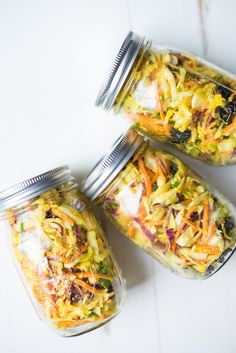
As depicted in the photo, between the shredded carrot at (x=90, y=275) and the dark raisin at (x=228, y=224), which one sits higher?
the dark raisin at (x=228, y=224)

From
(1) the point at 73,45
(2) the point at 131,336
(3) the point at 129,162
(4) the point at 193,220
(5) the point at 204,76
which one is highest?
(1) the point at 73,45

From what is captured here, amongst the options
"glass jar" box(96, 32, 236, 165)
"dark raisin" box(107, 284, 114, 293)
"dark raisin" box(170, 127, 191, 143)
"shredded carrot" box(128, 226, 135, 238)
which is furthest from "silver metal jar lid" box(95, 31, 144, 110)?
"dark raisin" box(107, 284, 114, 293)

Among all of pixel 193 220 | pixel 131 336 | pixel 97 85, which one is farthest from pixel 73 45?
pixel 131 336

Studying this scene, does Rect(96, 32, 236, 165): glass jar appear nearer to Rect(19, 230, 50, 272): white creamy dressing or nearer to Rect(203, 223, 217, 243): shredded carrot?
Rect(203, 223, 217, 243): shredded carrot

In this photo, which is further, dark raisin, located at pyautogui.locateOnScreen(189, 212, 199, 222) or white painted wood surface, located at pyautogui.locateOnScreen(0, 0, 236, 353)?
white painted wood surface, located at pyautogui.locateOnScreen(0, 0, 236, 353)

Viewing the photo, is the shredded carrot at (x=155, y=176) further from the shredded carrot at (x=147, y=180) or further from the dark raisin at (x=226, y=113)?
the dark raisin at (x=226, y=113)

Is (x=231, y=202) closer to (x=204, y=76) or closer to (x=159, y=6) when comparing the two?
(x=204, y=76)

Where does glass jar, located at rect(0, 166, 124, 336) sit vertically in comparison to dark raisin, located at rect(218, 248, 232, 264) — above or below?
above

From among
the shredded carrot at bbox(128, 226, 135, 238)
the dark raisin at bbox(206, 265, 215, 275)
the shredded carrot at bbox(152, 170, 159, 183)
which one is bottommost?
the dark raisin at bbox(206, 265, 215, 275)

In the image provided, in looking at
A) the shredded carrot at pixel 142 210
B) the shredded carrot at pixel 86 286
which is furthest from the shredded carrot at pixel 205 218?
the shredded carrot at pixel 86 286
